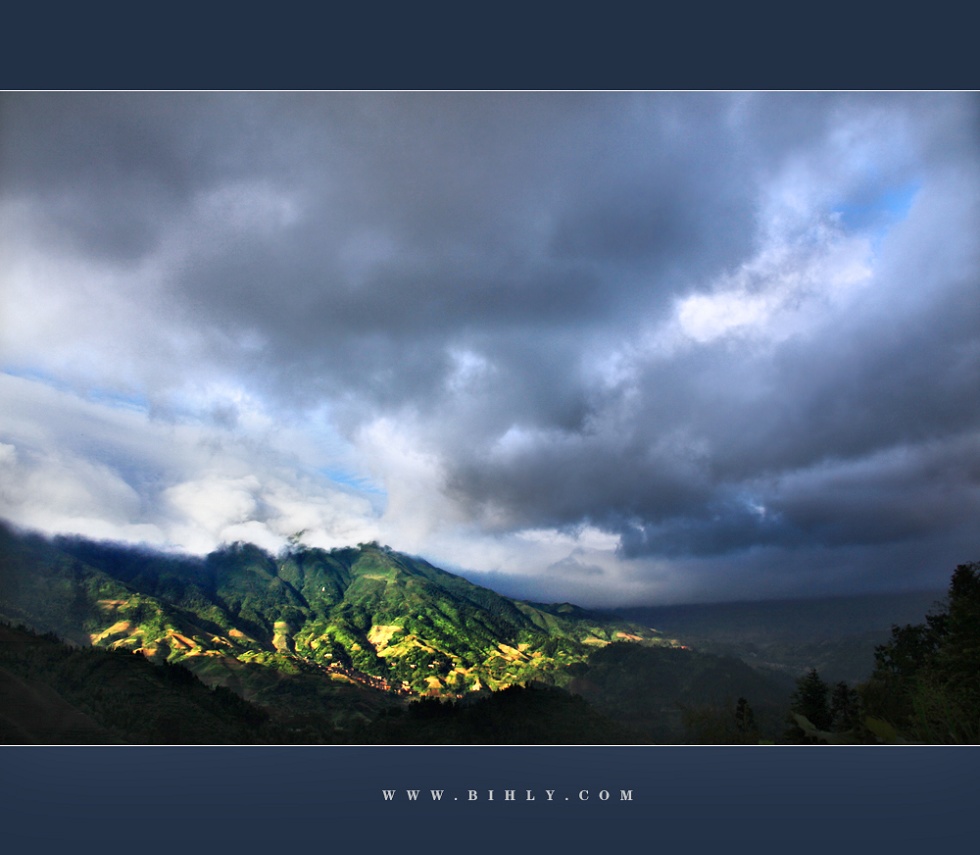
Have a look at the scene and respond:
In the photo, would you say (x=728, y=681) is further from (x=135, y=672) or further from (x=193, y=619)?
(x=193, y=619)

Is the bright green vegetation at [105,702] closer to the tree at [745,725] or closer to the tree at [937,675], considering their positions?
the tree at [745,725]

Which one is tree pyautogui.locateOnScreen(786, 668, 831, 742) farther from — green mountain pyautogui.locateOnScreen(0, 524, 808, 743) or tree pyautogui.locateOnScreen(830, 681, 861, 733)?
green mountain pyautogui.locateOnScreen(0, 524, 808, 743)

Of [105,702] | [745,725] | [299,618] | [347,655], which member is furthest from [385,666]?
[745,725]

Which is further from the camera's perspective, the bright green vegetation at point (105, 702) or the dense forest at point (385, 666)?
the dense forest at point (385, 666)

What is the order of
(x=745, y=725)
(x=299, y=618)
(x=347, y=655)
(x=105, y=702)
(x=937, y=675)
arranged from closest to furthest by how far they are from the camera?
(x=937, y=675)
(x=105, y=702)
(x=745, y=725)
(x=347, y=655)
(x=299, y=618)

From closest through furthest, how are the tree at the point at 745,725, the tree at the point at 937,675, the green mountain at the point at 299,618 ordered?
the tree at the point at 937,675
the tree at the point at 745,725
the green mountain at the point at 299,618

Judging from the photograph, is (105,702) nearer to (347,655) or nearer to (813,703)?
(813,703)

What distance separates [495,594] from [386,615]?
36887 mm

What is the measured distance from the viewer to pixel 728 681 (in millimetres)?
59125

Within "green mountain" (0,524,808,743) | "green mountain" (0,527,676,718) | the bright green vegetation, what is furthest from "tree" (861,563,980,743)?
"green mountain" (0,527,676,718)

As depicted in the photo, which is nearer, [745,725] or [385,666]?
[745,725]

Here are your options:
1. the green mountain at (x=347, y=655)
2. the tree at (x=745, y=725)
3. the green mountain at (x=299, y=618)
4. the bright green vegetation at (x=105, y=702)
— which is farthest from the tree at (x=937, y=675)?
the green mountain at (x=299, y=618)

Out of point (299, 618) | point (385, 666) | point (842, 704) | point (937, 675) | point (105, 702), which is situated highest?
point (937, 675)
